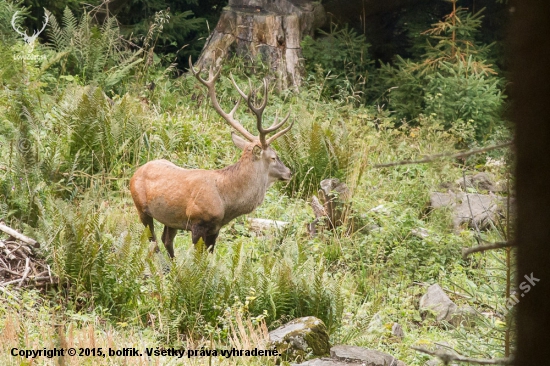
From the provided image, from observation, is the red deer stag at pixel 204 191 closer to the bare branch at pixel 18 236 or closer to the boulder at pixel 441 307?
the bare branch at pixel 18 236

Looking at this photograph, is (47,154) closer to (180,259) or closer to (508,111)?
(180,259)

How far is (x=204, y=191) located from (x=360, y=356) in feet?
8.58

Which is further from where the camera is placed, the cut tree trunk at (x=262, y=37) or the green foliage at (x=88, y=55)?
the cut tree trunk at (x=262, y=37)

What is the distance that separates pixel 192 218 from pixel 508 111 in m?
5.58

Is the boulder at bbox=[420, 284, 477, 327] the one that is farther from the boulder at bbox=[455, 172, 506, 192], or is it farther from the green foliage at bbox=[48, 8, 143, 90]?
the green foliage at bbox=[48, 8, 143, 90]

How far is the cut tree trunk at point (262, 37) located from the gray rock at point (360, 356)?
871 cm

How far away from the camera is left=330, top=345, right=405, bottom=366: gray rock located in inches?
188

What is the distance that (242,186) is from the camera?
700 cm

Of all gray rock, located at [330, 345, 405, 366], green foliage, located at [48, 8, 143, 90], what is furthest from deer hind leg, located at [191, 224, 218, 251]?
green foliage, located at [48, 8, 143, 90]

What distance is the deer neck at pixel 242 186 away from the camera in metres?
6.98

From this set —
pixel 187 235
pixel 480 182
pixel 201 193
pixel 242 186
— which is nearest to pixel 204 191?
pixel 201 193

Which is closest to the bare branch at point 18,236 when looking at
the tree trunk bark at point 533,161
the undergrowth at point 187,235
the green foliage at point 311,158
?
the undergrowth at point 187,235

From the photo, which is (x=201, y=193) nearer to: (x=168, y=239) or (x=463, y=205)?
(x=168, y=239)

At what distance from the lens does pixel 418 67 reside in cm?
1195
